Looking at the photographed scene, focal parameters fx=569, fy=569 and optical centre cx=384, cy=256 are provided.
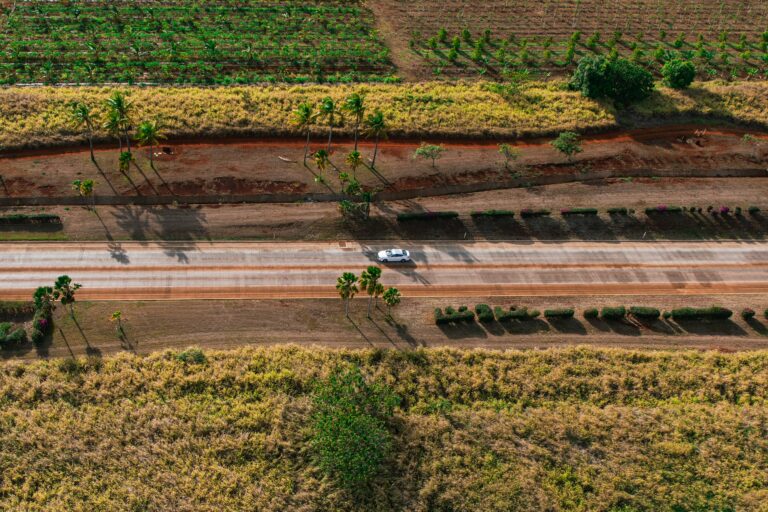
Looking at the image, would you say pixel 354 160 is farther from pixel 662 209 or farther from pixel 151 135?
pixel 662 209

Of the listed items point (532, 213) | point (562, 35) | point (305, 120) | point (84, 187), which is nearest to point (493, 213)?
point (532, 213)

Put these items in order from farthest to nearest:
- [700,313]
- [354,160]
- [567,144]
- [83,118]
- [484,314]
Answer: [567,144]
[83,118]
[354,160]
[700,313]
[484,314]

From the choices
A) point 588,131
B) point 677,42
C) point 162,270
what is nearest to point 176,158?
point 162,270

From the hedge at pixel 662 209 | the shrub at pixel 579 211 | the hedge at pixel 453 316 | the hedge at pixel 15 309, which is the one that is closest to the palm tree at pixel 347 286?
the hedge at pixel 453 316

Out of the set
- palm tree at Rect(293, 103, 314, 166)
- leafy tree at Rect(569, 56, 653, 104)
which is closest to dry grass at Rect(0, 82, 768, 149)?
palm tree at Rect(293, 103, 314, 166)

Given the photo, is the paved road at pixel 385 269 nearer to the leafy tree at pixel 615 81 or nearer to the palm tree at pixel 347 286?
the palm tree at pixel 347 286

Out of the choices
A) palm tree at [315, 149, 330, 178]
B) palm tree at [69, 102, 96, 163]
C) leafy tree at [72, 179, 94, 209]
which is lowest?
palm tree at [315, 149, 330, 178]

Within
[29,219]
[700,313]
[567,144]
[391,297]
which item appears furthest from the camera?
[567,144]

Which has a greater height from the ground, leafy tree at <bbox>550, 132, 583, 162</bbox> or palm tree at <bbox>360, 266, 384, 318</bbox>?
leafy tree at <bbox>550, 132, 583, 162</bbox>

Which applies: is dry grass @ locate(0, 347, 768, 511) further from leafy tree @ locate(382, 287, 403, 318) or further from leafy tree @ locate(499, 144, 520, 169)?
leafy tree @ locate(499, 144, 520, 169)
